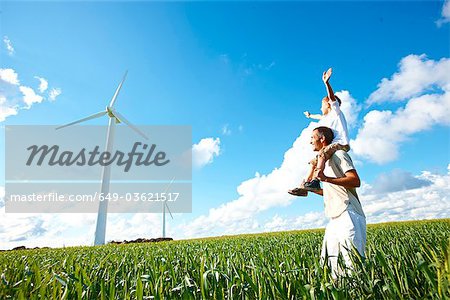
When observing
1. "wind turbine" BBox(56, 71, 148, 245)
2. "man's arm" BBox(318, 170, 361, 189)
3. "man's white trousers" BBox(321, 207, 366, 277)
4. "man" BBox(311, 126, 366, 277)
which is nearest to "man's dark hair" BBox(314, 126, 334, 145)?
"man" BBox(311, 126, 366, 277)

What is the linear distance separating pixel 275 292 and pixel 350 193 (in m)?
1.72

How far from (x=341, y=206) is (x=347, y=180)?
1.04 ft

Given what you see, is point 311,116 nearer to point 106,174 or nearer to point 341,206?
point 341,206

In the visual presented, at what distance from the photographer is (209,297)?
2479 millimetres

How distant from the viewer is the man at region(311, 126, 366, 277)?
336 centimetres

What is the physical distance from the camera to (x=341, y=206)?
3521mm

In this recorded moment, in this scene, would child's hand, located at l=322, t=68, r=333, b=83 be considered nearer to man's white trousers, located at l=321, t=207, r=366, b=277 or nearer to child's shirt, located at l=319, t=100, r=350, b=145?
child's shirt, located at l=319, t=100, r=350, b=145

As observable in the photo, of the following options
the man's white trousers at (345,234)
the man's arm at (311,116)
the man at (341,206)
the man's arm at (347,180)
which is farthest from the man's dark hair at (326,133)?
the man's arm at (311,116)

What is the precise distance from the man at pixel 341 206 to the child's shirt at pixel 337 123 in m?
0.18

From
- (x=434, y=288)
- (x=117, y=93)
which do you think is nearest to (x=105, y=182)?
(x=117, y=93)

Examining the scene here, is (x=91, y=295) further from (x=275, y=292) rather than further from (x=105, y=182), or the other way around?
(x=105, y=182)

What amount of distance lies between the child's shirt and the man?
181mm

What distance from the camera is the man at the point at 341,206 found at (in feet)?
11.0

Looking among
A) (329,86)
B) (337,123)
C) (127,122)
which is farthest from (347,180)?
(127,122)
